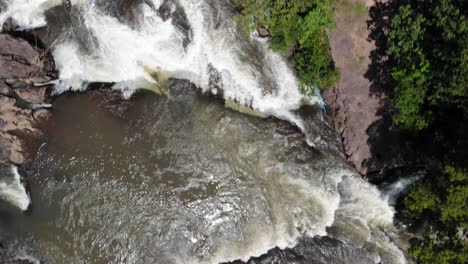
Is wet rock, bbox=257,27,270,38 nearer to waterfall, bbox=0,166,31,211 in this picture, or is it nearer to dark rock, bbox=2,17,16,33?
dark rock, bbox=2,17,16,33

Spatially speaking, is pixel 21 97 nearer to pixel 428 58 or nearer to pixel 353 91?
pixel 353 91

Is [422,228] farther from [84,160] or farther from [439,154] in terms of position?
A: [84,160]

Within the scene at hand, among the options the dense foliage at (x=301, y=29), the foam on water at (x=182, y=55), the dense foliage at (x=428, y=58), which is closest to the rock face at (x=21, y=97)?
the foam on water at (x=182, y=55)

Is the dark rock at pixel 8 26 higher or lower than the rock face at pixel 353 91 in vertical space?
lower

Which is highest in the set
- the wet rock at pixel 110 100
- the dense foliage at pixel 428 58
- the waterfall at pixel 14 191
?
the dense foliage at pixel 428 58

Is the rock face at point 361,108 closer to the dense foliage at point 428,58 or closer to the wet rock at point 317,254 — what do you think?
the dense foliage at point 428,58

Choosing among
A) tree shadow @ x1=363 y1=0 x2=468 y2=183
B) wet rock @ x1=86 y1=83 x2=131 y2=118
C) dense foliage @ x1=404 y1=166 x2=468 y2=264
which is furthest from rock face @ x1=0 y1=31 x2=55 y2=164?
dense foliage @ x1=404 y1=166 x2=468 y2=264

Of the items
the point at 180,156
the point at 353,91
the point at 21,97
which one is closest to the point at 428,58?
the point at 353,91
